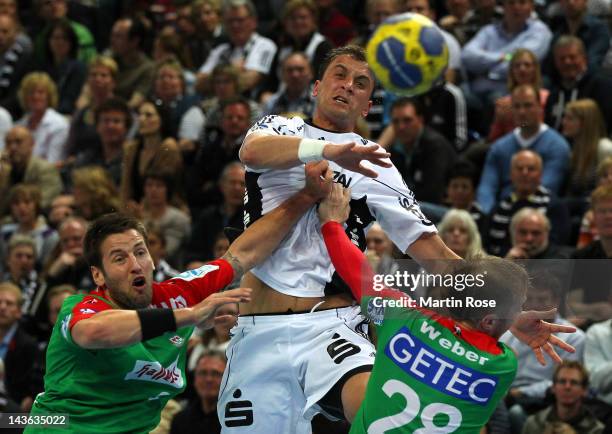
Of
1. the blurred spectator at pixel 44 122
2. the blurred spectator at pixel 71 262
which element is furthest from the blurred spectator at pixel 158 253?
the blurred spectator at pixel 44 122

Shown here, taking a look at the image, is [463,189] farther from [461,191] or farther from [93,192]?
[93,192]

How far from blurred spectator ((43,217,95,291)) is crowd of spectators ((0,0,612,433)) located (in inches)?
0.8

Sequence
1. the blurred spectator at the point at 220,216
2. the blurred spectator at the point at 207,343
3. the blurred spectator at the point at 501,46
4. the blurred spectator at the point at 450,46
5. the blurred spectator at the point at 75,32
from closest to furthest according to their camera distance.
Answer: the blurred spectator at the point at 207,343 → the blurred spectator at the point at 220,216 → the blurred spectator at the point at 450,46 → the blurred spectator at the point at 501,46 → the blurred spectator at the point at 75,32

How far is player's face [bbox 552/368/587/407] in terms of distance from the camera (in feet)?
30.0

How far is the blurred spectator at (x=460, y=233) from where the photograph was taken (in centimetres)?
1029

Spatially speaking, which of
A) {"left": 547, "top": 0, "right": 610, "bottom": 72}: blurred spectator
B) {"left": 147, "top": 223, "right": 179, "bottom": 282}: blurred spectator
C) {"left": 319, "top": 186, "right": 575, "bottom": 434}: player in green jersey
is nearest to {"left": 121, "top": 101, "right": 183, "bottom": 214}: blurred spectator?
{"left": 147, "top": 223, "right": 179, "bottom": 282}: blurred spectator

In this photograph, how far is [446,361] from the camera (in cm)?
602

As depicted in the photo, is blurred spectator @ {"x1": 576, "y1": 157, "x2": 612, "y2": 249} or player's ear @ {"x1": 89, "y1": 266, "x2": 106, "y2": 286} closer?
player's ear @ {"x1": 89, "y1": 266, "x2": 106, "y2": 286}

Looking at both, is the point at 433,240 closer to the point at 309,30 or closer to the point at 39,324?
the point at 39,324

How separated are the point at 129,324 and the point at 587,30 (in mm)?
→ 8261

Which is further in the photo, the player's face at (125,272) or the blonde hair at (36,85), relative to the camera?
the blonde hair at (36,85)

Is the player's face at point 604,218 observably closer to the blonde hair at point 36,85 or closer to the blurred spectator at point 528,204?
the blurred spectator at point 528,204

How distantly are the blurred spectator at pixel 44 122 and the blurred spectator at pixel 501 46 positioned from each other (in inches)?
175

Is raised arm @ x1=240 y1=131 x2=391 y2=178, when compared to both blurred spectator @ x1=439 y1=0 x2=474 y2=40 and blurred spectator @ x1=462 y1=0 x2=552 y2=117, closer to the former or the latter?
blurred spectator @ x1=462 y1=0 x2=552 y2=117
